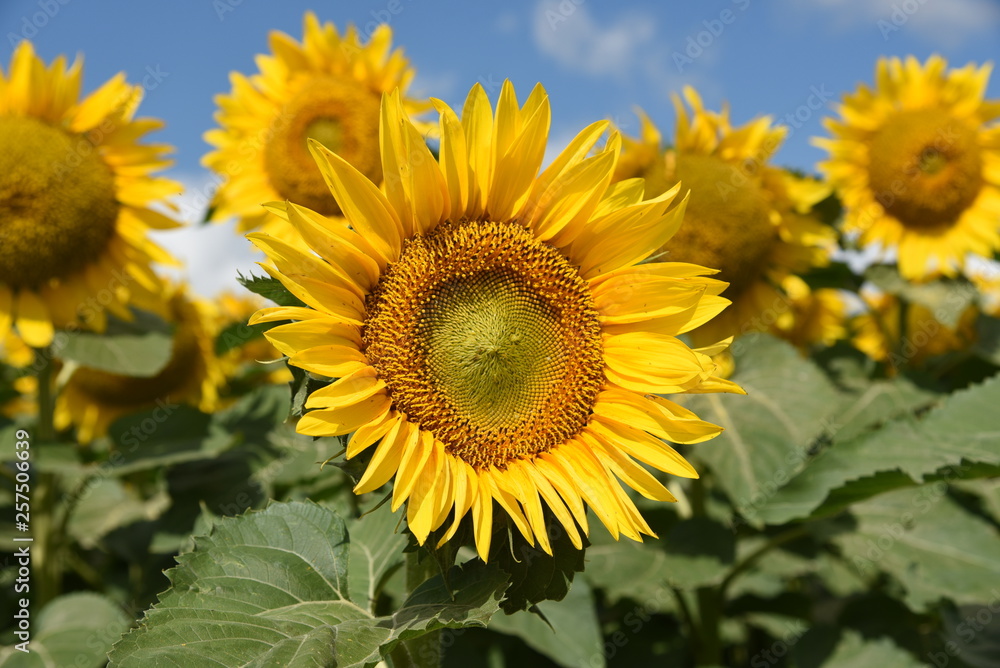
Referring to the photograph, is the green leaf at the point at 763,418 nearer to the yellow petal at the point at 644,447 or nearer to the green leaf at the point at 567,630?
the green leaf at the point at 567,630

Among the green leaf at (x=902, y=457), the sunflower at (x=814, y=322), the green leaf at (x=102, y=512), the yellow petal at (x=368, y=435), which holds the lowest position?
the green leaf at (x=102, y=512)

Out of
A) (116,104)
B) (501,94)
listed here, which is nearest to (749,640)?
(501,94)

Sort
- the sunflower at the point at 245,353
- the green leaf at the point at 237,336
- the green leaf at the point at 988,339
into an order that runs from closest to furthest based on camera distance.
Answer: the green leaf at the point at 237,336 < the green leaf at the point at 988,339 < the sunflower at the point at 245,353

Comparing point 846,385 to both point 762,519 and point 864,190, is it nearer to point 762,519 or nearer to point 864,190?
point 864,190

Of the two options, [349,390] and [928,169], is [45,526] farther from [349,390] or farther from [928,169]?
[928,169]

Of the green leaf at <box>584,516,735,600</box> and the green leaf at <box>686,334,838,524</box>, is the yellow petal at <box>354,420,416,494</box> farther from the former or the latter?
the green leaf at <box>686,334,838,524</box>

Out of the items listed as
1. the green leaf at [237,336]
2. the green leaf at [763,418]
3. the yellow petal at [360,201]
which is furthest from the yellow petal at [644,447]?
the green leaf at [763,418]

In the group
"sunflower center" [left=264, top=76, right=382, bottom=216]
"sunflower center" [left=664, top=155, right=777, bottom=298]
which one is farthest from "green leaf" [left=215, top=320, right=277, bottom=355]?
"sunflower center" [left=664, top=155, right=777, bottom=298]

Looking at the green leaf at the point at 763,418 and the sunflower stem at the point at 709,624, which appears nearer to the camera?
the green leaf at the point at 763,418
